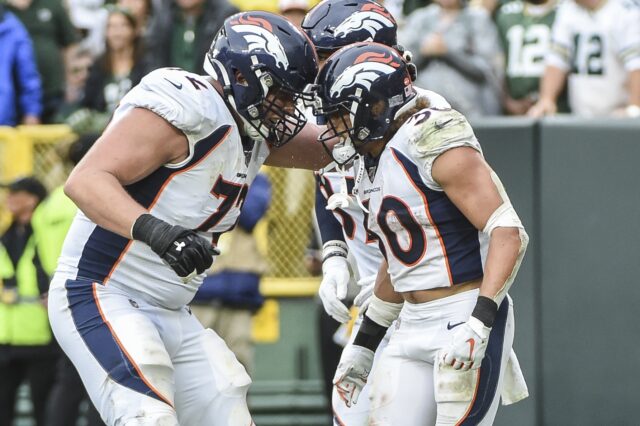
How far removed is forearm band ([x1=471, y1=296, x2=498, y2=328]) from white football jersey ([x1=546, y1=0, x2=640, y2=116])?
374 cm

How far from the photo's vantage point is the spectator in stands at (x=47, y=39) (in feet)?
34.7

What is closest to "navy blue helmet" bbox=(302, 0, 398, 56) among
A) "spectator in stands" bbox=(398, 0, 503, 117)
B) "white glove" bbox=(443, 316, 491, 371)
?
"white glove" bbox=(443, 316, 491, 371)

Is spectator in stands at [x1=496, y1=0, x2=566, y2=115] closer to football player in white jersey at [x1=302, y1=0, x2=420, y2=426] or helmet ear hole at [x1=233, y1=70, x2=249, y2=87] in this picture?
football player in white jersey at [x1=302, y1=0, x2=420, y2=426]

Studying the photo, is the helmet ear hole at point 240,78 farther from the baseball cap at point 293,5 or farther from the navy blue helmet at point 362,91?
the baseball cap at point 293,5

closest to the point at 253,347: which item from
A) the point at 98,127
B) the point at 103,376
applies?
the point at 98,127

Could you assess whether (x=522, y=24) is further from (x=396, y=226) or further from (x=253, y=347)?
(x=396, y=226)

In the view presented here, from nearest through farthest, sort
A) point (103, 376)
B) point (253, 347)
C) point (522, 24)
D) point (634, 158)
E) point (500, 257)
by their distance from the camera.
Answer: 1. point (500, 257)
2. point (103, 376)
3. point (634, 158)
4. point (522, 24)
5. point (253, 347)

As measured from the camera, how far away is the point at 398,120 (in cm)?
516

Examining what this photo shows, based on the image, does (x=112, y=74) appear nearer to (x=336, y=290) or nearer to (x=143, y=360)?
(x=336, y=290)

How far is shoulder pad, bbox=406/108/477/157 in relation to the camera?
484 centimetres

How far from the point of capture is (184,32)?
9.58 m

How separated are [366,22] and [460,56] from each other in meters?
3.15

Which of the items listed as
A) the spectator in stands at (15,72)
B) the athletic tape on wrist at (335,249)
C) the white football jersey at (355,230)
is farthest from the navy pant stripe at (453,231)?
the spectator in stands at (15,72)

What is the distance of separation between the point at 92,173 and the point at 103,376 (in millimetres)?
742
